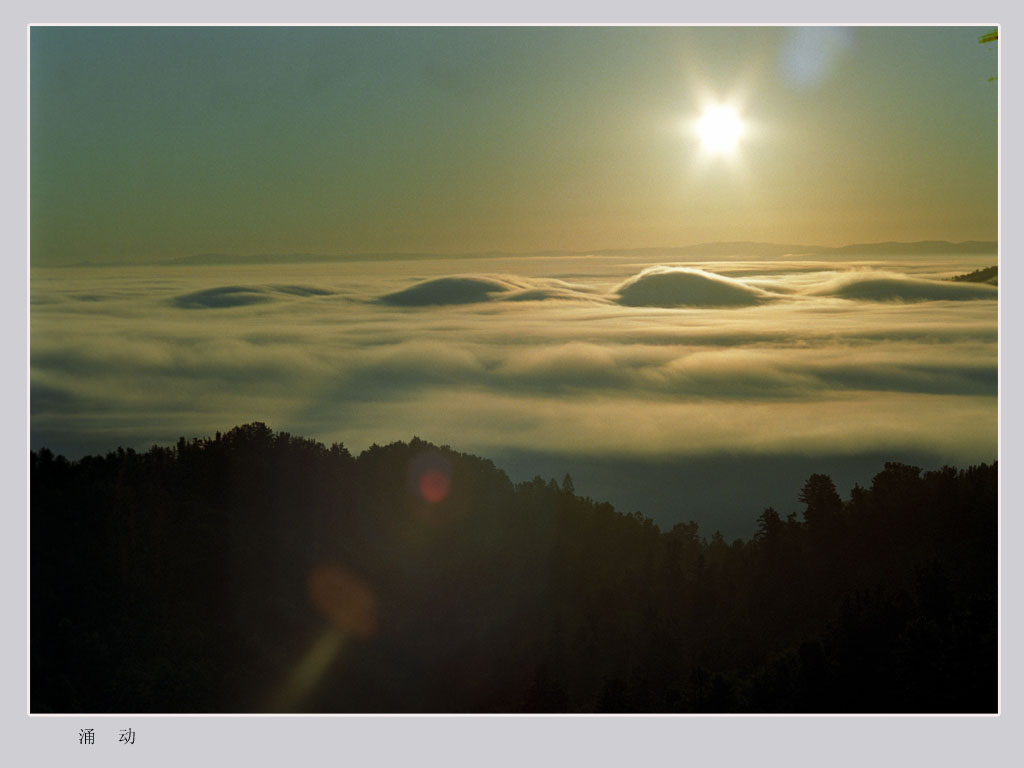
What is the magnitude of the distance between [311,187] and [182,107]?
3.04 feet

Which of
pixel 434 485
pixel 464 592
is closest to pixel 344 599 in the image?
pixel 464 592

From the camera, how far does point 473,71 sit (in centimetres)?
597

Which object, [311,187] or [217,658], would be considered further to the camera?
[311,187]

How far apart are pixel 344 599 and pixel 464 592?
2.47 ft

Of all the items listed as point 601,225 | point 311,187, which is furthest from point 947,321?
point 311,187

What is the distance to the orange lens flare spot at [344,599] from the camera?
5.87 metres

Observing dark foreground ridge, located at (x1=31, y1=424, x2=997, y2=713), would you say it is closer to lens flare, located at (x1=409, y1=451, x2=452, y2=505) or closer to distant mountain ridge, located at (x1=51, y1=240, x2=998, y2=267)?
lens flare, located at (x1=409, y1=451, x2=452, y2=505)

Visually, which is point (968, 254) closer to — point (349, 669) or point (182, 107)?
point (349, 669)

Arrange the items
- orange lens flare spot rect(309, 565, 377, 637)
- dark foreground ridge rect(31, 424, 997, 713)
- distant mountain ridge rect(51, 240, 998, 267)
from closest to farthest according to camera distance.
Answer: dark foreground ridge rect(31, 424, 997, 713)
orange lens flare spot rect(309, 565, 377, 637)
distant mountain ridge rect(51, 240, 998, 267)

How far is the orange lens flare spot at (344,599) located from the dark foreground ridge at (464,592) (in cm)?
1

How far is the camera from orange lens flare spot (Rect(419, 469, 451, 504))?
596cm

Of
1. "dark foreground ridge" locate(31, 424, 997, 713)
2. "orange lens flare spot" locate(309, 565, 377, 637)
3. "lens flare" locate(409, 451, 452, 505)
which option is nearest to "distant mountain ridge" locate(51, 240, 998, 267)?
"dark foreground ridge" locate(31, 424, 997, 713)

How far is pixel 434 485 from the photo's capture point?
5961mm

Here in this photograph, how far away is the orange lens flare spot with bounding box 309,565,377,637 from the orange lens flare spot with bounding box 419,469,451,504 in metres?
0.68
